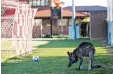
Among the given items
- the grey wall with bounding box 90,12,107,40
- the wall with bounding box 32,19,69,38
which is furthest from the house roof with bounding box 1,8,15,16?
the wall with bounding box 32,19,69,38

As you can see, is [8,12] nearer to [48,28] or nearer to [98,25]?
[98,25]

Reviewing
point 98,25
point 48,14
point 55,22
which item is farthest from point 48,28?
point 98,25

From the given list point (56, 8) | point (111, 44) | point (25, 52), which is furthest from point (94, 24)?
point (25, 52)

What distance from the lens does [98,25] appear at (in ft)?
148

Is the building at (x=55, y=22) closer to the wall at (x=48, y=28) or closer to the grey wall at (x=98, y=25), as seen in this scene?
the wall at (x=48, y=28)

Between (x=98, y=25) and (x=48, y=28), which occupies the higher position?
(x=98, y=25)

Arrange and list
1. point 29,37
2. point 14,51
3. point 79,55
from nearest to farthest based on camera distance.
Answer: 1. point 79,55
2. point 14,51
3. point 29,37

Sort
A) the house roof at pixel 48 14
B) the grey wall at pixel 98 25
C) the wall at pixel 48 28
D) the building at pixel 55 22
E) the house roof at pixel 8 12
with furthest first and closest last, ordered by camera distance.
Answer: the house roof at pixel 48 14 → the building at pixel 55 22 → the wall at pixel 48 28 → the grey wall at pixel 98 25 → the house roof at pixel 8 12

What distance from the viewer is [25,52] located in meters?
20.6

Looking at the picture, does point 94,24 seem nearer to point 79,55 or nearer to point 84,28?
point 84,28

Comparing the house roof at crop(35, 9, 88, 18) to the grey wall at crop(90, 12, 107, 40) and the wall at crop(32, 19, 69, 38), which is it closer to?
the wall at crop(32, 19, 69, 38)

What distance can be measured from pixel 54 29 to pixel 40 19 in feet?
13.7

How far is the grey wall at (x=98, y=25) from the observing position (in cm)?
4481

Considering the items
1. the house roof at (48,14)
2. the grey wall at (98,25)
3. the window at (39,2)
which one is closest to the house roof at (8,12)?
the grey wall at (98,25)
